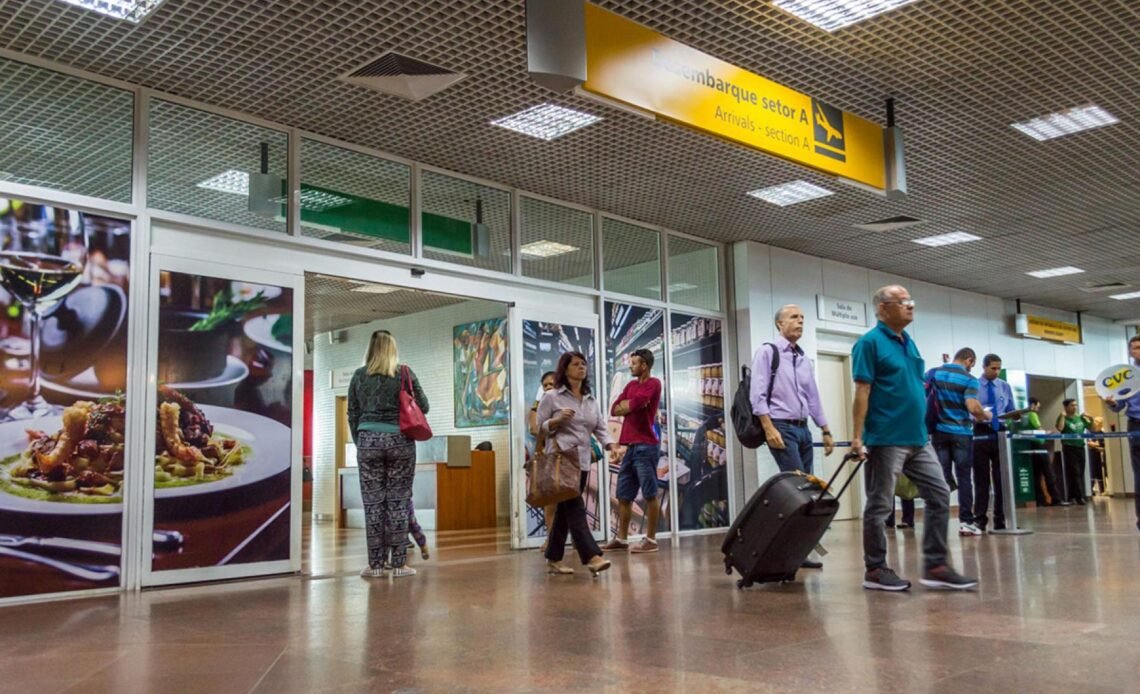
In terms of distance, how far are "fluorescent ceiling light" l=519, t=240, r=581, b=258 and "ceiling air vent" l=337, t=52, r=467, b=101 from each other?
261 centimetres

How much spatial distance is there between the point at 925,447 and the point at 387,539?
343 cm

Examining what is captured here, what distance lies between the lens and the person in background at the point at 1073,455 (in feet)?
52.2

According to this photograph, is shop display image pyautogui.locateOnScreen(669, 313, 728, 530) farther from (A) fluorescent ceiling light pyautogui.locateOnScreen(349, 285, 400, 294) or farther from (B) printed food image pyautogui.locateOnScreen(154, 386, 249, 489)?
(B) printed food image pyautogui.locateOnScreen(154, 386, 249, 489)

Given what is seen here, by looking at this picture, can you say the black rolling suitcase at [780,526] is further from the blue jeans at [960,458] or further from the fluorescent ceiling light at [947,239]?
the fluorescent ceiling light at [947,239]

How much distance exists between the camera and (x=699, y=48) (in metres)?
6.25

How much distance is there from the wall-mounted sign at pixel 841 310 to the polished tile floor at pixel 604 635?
6594 millimetres

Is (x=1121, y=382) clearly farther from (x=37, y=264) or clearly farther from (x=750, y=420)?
(x=37, y=264)

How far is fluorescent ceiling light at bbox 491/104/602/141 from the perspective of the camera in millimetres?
7309

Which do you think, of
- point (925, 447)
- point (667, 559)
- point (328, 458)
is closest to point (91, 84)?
point (667, 559)

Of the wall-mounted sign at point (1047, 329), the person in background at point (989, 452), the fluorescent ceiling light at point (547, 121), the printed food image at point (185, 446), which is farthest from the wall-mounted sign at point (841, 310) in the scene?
the printed food image at point (185, 446)

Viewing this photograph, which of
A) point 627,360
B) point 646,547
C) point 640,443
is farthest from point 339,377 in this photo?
point 640,443

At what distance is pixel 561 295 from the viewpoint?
9.46 metres

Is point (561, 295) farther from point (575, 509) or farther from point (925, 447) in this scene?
point (925, 447)

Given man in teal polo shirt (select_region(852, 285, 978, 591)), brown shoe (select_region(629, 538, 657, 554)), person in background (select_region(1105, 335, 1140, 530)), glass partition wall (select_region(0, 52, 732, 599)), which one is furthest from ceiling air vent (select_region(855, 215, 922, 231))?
man in teal polo shirt (select_region(852, 285, 978, 591))
